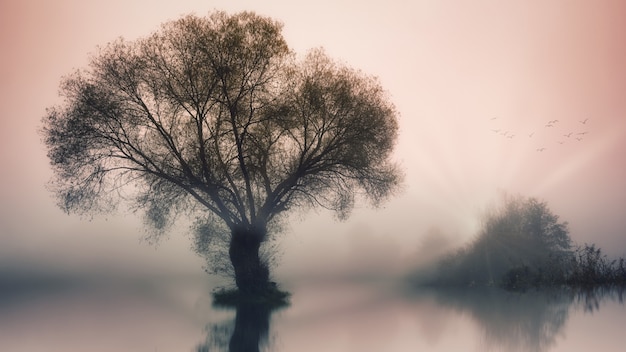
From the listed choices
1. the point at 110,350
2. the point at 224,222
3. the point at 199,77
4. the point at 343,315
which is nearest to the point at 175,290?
the point at 224,222

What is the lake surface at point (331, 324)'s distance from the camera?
13734mm

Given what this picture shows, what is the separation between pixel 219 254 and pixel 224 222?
68.2 inches

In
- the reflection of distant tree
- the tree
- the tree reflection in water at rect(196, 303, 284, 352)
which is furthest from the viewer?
the tree

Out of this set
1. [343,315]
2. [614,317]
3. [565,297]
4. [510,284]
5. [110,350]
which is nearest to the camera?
[110,350]

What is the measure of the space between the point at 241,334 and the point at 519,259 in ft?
76.8

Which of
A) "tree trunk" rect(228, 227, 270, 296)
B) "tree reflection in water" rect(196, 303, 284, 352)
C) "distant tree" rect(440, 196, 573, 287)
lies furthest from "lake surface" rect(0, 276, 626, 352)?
"distant tree" rect(440, 196, 573, 287)

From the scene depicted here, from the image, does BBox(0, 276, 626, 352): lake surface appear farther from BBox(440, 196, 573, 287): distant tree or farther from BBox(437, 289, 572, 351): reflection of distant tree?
BBox(440, 196, 573, 287): distant tree

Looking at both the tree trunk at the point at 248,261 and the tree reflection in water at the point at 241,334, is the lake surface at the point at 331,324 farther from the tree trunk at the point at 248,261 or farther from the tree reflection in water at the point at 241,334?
the tree trunk at the point at 248,261

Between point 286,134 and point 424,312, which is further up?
point 286,134

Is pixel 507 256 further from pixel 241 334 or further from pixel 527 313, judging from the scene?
pixel 241 334

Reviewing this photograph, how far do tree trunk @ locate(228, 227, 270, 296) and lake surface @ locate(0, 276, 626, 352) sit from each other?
1.76 meters

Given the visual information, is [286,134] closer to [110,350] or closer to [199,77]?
[199,77]

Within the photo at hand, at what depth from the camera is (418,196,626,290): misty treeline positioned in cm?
3378

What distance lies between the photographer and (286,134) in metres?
30.5
